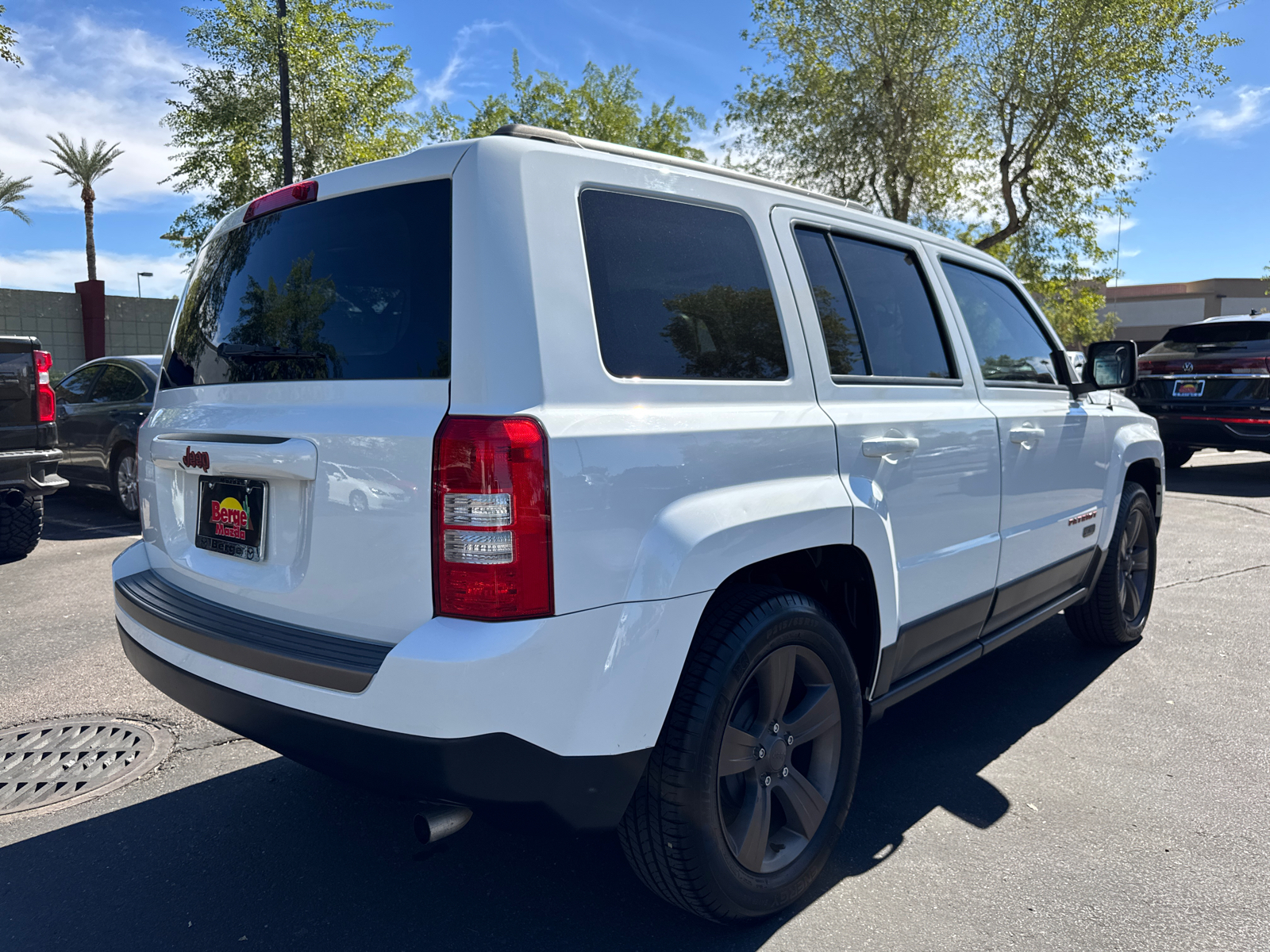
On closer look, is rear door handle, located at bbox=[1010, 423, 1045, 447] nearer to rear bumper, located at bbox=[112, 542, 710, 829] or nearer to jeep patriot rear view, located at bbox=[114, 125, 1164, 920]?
jeep patriot rear view, located at bbox=[114, 125, 1164, 920]

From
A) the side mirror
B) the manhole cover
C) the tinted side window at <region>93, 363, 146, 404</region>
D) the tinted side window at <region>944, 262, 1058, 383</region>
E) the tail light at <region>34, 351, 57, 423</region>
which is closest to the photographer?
the manhole cover

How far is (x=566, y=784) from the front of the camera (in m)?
1.98

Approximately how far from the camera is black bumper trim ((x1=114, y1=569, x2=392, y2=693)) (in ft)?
6.68

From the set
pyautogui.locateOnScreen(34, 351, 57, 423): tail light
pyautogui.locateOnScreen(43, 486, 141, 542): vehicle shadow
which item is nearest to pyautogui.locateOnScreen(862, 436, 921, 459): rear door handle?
pyautogui.locateOnScreen(34, 351, 57, 423): tail light

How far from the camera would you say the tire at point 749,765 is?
2137 mm

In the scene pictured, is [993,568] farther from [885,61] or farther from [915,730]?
[885,61]

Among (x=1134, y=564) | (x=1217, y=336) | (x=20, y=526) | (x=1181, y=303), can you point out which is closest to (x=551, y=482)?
(x=1134, y=564)

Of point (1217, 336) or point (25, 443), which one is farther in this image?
point (1217, 336)

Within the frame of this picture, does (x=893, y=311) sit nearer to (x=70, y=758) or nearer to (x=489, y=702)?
(x=489, y=702)

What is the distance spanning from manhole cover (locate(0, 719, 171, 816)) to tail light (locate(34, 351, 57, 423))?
3.73 meters

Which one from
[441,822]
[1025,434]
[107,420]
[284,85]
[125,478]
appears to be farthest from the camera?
[284,85]

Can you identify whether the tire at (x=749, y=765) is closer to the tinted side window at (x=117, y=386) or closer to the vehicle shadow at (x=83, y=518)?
the vehicle shadow at (x=83, y=518)

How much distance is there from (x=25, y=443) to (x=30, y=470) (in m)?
0.19

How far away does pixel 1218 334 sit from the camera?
11.3 metres
